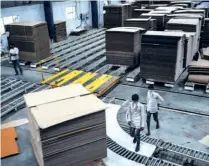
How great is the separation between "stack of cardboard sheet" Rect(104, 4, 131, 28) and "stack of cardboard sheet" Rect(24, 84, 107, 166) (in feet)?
43.1

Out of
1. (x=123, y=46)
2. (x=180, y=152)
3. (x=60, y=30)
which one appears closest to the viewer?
(x=180, y=152)

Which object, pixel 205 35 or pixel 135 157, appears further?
pixel 205 35

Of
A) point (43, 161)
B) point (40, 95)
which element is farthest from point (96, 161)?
point (40, 95)

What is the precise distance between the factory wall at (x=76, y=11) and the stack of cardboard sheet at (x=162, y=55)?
378 inches

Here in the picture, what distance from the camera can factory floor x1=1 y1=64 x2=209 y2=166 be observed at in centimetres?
634

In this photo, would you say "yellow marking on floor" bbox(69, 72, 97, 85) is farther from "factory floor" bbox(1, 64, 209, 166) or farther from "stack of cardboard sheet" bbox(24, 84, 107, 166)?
"stack of cardboard sheet" bbox(24, 84, 107, 166)

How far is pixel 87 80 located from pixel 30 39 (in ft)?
11.5

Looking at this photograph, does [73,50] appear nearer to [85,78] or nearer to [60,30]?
[60,30]

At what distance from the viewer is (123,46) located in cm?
1061

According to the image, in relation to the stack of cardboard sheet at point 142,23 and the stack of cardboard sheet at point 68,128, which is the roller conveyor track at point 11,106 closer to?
the stack of cardboard sheet at point 68,128

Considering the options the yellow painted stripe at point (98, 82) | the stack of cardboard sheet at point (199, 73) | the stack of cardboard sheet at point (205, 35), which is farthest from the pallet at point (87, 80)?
the stack of cardboard sheet at point (205, 35)

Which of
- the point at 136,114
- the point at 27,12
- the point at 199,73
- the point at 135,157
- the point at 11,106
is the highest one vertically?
the point at 27,12

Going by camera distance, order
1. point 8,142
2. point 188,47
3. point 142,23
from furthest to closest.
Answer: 1. point 142,23
2. point 188,47
3. point 8,142

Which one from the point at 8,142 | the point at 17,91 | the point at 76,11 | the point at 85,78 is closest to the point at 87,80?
the point at 85,78
